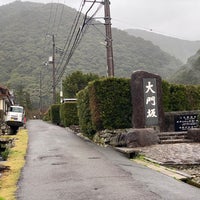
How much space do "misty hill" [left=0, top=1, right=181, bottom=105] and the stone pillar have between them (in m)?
30.2

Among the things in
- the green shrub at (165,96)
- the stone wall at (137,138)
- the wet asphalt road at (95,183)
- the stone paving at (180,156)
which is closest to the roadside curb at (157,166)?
the stone paving at (180,156)

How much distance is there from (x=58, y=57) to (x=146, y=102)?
148 feet

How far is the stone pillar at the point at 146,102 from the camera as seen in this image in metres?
16.3

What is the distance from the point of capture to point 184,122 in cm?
1717

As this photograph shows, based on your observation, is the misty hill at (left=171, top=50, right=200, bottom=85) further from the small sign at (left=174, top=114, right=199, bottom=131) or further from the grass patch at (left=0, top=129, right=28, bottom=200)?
the grass patch at (left=0, top=129, right=28, bottom=200)

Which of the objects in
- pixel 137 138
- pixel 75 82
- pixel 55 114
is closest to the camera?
pixel 137 138

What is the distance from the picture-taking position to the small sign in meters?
17.0

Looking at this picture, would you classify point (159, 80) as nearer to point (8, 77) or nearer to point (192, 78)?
point (192, 78)

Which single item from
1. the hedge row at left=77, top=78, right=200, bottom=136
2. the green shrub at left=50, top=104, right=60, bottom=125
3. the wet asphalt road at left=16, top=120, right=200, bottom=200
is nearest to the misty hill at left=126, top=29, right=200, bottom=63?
the green shrub at left=50, top=104, right=60, bottom=125

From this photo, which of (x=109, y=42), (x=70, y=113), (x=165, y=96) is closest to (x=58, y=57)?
(x=70, y=113)

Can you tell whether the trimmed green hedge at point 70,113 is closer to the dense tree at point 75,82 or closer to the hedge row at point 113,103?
the hedge row at point 113,103

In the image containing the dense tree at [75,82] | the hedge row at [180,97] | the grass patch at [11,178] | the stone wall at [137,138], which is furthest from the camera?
the dense tree at [75,82]

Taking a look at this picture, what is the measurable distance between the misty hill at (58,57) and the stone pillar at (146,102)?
30216 millimetres

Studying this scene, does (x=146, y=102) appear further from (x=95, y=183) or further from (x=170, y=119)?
(x=95, y=183)
